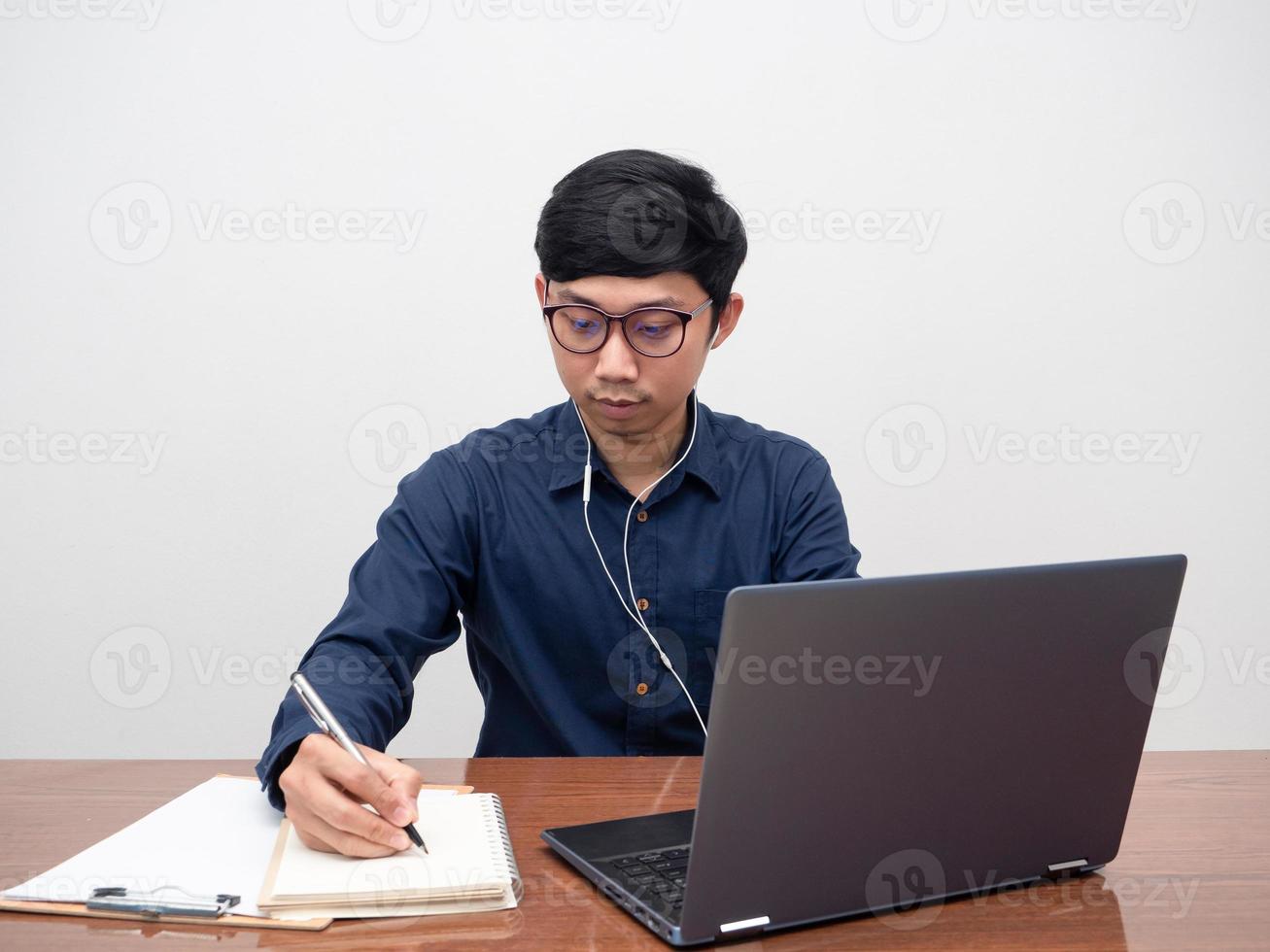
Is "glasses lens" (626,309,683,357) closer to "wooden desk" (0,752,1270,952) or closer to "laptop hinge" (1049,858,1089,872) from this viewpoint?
"wooden desk" (0,752,1270,952)

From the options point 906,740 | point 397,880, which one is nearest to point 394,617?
point 397,880

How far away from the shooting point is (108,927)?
90 centimetres

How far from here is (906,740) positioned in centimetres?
86

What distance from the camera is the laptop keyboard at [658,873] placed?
92cm

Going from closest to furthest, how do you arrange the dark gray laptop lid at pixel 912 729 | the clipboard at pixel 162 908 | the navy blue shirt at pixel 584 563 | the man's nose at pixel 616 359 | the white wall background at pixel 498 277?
1. the dark gray laptop lid at pixel 912 729
2. the clipboard at pixel 162 908
3. the man's nose at pixel 616 359
4. the navy blue shirt at pixel 584 563
5. the white wall background at pixel 498 277

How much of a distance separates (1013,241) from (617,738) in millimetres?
1592

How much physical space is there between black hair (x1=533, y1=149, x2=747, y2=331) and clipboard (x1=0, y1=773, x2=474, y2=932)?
0.94 m

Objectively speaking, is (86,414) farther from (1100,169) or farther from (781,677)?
(1100,169)

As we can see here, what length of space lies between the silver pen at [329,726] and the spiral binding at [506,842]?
0.08 m

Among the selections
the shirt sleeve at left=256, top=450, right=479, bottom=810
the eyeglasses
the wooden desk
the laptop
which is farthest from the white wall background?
the laptop

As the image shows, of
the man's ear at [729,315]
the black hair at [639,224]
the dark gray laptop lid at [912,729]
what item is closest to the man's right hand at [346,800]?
the dark gray laptop lid at [912,729]

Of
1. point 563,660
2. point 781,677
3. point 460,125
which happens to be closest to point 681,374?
point 563,660

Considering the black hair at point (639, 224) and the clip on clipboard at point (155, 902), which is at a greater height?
the black hair at point (639, 224)

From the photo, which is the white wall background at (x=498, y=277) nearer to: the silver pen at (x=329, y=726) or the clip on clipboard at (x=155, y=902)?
the silver pen at (x=329, y=726)
